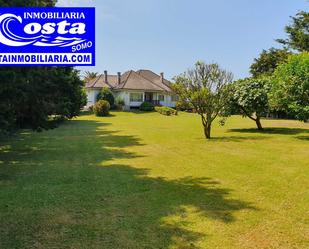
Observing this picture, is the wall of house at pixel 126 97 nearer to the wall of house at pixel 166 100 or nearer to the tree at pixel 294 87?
the wall of house at pixel 166 100

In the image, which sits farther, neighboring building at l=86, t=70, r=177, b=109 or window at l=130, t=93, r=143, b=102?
window at l=130, t=93, r=143, b=102

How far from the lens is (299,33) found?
4803cm

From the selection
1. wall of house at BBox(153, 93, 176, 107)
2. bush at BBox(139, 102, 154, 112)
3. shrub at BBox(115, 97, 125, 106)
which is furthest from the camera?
wall of house at BBox(153, 93, 176, 107)

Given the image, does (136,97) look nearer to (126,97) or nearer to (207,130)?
(126,97)

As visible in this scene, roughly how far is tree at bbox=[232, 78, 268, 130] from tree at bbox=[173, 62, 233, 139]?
3004 millimetres

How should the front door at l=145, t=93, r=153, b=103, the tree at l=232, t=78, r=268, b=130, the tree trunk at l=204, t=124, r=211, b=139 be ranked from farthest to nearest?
the front door at l=145, t=93, r=153, b=103, the tree at l=232, t=78, r=268, b=130, the tree trunk at l=204, t=124, r=211, b=139

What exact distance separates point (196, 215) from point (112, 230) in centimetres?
163

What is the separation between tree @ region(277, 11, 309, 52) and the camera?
48.0 m

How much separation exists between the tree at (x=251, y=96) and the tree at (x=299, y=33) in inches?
1050

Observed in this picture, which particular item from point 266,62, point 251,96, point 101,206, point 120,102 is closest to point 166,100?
point 120,102

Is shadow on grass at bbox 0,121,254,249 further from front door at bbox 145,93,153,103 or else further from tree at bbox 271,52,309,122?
front door at bbox 145,93,153,103

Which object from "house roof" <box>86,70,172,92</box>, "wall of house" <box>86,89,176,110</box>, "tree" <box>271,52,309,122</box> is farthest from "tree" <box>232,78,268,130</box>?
"house roof" <box>86,70,172,92</box>

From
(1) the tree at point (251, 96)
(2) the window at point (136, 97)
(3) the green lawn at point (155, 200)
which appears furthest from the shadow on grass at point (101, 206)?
(2) the window at point (136, 97)

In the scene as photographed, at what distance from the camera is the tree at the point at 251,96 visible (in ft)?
77.9
